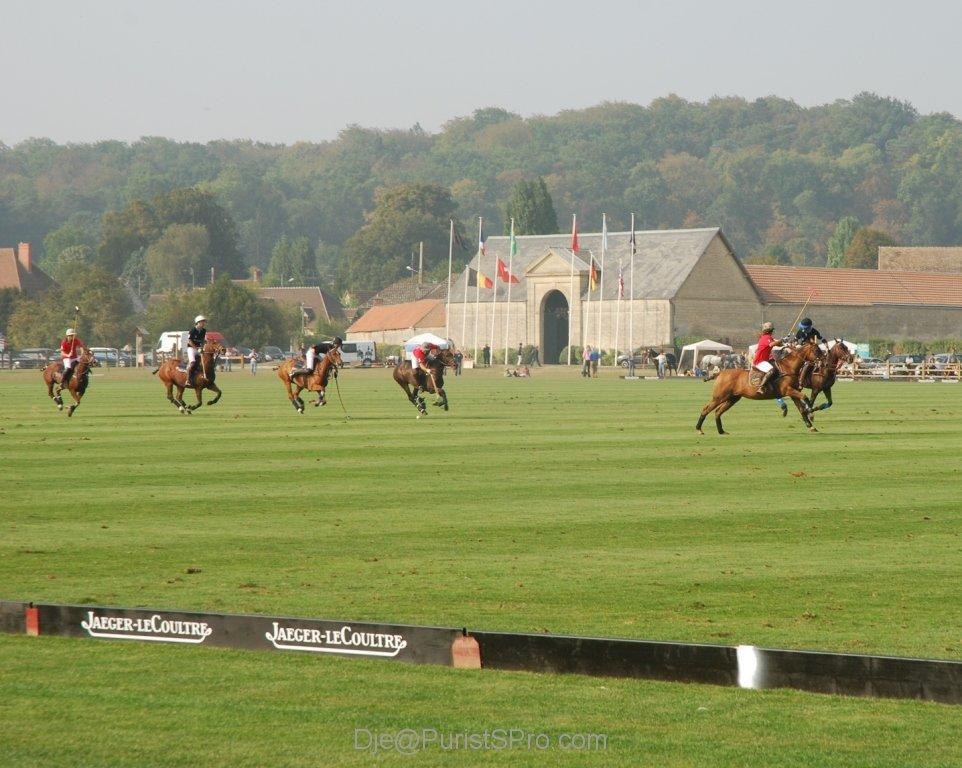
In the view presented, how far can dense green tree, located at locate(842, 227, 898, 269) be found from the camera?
568 ft

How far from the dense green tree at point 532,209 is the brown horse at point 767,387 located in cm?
13862

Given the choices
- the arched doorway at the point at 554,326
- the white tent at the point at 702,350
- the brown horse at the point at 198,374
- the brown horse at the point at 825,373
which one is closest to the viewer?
the brown horse at the point at 825,373

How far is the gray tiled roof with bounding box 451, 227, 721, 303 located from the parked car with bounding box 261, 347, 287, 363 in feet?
48.9

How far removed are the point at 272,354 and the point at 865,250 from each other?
72422 millimetres

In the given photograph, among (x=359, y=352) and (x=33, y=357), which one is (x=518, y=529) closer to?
(x=33, y=357)

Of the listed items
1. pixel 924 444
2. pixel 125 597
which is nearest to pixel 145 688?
pixel 125 597

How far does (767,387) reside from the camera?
3150 cm

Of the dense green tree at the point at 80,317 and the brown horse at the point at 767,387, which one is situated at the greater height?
the dense green tree at the point at 80,317

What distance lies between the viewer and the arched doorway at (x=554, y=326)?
118188 millimetres

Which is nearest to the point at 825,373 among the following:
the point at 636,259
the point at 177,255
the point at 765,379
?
the point at 765,379

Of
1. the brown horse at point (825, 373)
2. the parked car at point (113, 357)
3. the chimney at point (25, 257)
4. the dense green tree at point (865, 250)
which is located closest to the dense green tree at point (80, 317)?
the parked car at point (113, 357)

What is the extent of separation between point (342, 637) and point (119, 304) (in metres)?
128

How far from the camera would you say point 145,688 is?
8602 millimetres

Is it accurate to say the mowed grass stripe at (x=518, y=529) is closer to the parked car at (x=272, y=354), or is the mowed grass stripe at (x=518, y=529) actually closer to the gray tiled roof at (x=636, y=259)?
the gray tiled roof at (x=636, y=259)
